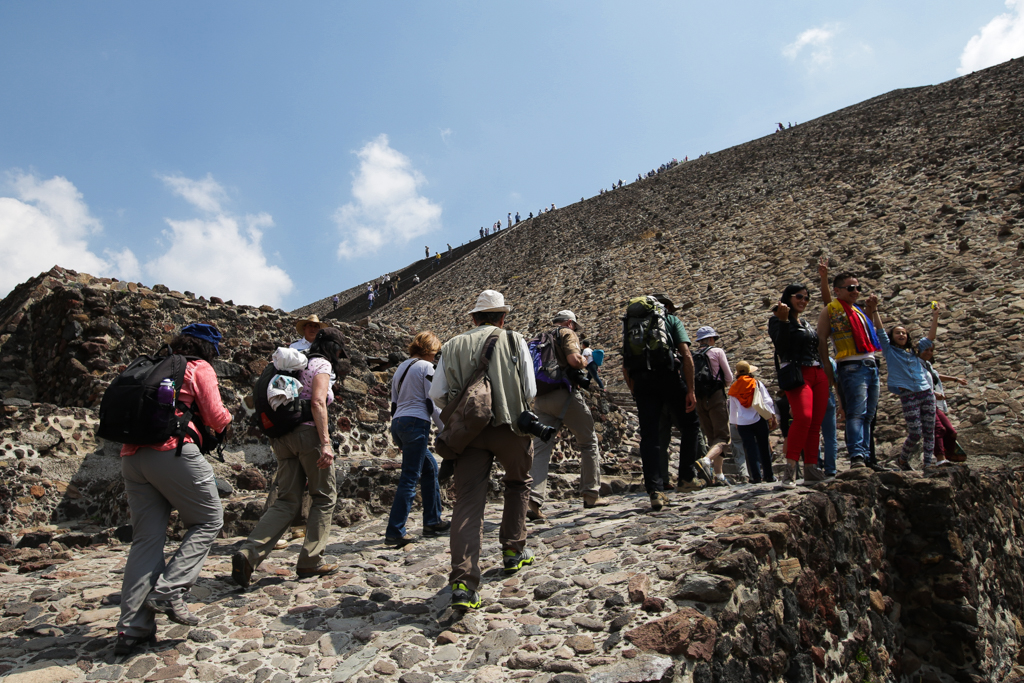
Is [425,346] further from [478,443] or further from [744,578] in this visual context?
[744,578]

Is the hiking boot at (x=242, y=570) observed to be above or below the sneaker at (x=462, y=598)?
above

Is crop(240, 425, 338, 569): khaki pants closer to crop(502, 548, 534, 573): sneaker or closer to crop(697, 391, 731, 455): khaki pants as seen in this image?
crop(502, 548, 534, 573): sneaker

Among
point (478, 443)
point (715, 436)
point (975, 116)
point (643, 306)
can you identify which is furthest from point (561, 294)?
point (478, 443)

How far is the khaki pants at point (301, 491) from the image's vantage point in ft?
12.5

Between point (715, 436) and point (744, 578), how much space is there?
136 inches

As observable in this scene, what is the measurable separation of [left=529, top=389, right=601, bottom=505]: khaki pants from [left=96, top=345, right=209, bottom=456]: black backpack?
106 inches

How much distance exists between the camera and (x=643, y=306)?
4.63m

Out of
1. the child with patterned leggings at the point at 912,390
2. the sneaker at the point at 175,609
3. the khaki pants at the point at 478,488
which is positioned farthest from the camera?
the child with patterned leggings at the point at 912,390

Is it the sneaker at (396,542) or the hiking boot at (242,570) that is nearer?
the hiking boot at (242,570)

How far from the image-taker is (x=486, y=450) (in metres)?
3.23

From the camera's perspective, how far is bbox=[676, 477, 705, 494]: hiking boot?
5.08 meters

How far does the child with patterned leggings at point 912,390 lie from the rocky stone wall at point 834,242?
8.81ft

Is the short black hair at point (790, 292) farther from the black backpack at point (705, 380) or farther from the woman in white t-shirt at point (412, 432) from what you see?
the woman in white t-shirt at point (412, 432)

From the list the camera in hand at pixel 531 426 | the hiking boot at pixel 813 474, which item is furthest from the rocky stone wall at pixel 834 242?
the camera in hand at pixel 531 426
